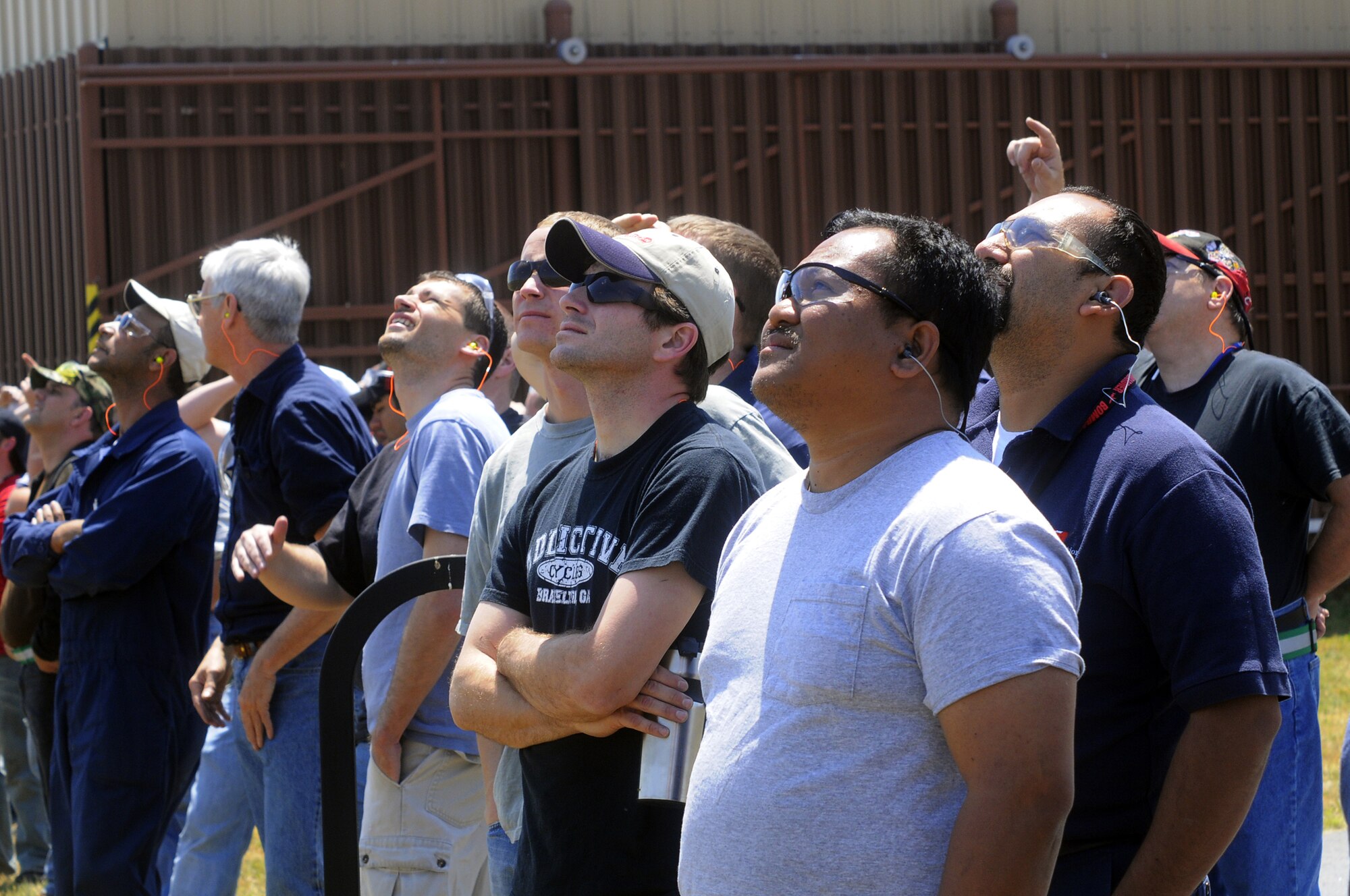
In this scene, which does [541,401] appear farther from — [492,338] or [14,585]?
[14,585]

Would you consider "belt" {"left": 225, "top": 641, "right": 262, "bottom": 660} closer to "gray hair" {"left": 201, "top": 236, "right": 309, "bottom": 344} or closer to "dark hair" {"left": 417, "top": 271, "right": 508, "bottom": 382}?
"gray hair" {"left": 201, "top": 236, "right": 309, "bottom": 344}

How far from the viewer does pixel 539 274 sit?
3.14 meters

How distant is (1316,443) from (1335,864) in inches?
87.3

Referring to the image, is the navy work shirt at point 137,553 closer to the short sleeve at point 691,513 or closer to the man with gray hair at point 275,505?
the man with gray hair at point 275,505

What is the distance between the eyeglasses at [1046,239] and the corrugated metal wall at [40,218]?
9409 mm

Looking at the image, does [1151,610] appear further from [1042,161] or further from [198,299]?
[198,299]

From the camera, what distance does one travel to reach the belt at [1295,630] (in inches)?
143

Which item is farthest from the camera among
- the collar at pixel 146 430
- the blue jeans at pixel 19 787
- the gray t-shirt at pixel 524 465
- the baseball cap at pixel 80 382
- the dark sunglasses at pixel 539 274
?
the blue jeans at pixel 19 787

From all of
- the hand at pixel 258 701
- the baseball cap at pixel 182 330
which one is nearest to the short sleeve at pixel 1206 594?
the hand at pixel 258 701

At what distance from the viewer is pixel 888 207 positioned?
1109 centimetres

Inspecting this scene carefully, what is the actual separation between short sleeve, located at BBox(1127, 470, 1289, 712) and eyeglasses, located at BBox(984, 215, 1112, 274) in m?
0.49

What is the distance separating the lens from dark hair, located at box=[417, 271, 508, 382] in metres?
4.07

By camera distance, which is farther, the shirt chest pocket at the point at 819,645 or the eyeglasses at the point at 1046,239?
the eyeglasses at the point at 1046,239


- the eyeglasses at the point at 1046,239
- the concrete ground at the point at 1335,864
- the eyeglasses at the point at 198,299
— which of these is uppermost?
the eyeglasses at the point at 198,299
